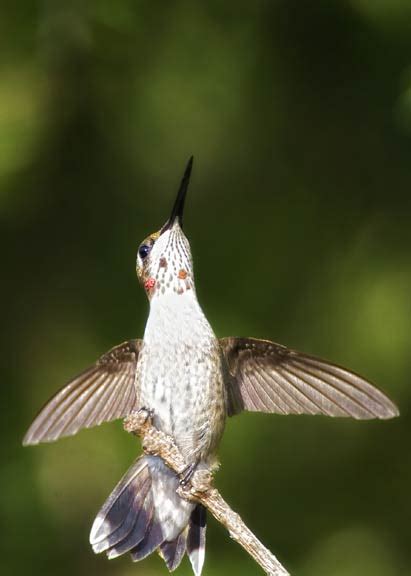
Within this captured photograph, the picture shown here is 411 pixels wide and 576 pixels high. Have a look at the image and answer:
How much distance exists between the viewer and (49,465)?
12.3ft

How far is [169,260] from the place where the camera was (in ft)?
10.6

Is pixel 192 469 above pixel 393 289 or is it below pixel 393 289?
below

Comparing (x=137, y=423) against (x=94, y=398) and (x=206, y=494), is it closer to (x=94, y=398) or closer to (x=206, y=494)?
(x=206, y=494)

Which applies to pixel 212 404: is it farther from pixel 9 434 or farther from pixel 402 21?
pixel 402 21

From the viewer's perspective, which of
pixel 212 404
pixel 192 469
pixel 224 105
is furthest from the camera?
pixel 224 105

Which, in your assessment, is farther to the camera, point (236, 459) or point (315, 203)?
point (315, 203)

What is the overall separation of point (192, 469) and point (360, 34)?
6.13 ft

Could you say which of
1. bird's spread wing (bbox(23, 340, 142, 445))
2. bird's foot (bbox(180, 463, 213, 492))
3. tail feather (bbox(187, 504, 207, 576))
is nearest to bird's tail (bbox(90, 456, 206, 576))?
tail feather (bbox(187, 504, 207, 576))

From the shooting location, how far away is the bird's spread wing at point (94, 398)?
3.08m

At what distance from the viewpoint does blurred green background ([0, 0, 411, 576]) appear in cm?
371

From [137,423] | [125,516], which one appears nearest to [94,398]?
[125,516]

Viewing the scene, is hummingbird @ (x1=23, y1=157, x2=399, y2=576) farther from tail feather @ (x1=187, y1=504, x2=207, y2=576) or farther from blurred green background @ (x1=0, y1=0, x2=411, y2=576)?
blurred green background @ (x1=0, y1=0, x2=411, y2=576)

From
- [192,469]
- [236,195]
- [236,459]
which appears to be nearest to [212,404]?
[192,469]

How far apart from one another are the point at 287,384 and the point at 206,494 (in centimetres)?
85
